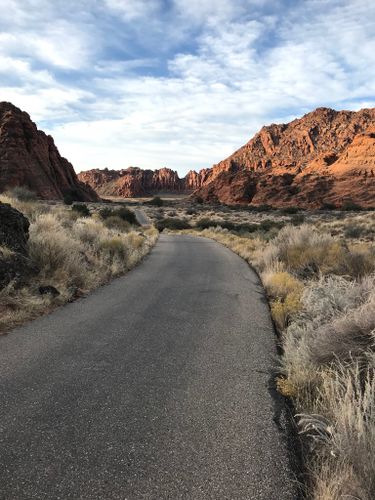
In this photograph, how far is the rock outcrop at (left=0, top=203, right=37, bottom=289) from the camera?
26.9 feet

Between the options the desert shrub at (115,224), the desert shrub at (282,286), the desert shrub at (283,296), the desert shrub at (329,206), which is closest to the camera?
the desert shrub at (283,296)

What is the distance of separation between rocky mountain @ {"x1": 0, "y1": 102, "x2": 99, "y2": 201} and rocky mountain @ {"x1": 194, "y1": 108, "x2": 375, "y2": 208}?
147 ft

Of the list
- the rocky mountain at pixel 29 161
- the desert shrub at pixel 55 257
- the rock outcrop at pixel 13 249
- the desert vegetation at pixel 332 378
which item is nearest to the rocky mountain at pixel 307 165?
the rocky mountain at pixel 29 161

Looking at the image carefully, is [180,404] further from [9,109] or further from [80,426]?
[9,109]

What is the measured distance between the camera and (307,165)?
115938 mm

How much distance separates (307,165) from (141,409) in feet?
396

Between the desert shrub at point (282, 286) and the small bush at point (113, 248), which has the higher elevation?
the small bush at point (113, 248)

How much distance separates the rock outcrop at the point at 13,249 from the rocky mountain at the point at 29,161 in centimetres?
7455

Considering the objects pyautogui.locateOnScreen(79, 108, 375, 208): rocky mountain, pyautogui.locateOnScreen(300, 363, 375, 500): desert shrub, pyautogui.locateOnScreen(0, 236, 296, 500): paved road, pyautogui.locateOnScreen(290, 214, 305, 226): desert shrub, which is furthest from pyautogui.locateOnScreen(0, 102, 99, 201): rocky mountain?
pyautogui.locateOnScreen(300, 363, 375, 500): desert shrub

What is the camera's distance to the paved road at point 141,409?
113 inches

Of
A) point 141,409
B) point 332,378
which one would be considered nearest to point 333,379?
point 332,378

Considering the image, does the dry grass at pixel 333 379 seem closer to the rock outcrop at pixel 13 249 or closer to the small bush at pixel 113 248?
the rock outcrop at pixel 13 249

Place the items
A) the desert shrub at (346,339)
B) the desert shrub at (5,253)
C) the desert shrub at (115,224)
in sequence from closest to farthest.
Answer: the desert shrub at (346,339)
the desert shrub at (5,253)
the desert shrub at (115,224)

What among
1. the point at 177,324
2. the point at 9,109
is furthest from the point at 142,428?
the point at 9,109
